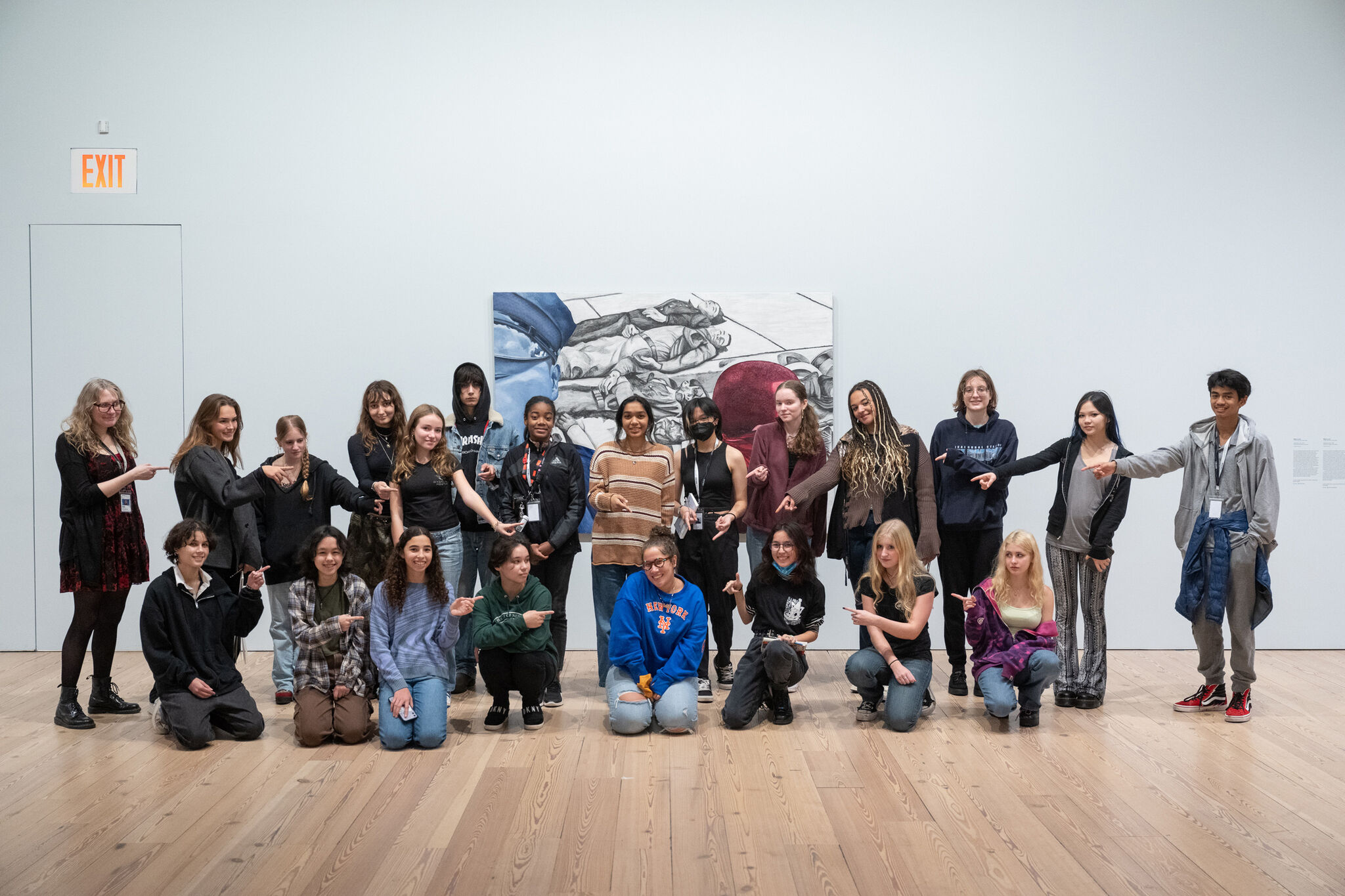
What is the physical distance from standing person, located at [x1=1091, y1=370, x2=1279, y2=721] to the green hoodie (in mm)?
2561

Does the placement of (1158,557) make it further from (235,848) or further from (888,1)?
(235,848)

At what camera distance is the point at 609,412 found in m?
6.32

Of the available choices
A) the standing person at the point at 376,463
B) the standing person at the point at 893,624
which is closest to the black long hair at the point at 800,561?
the standing person at the point at 893,624

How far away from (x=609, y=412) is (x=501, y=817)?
10.4 ft

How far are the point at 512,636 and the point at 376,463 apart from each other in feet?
3.87

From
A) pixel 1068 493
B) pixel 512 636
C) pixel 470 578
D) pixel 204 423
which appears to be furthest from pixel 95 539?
pixel 1068 493

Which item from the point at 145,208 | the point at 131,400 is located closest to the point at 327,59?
the point at 145,208

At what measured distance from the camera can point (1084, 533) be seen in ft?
16.1

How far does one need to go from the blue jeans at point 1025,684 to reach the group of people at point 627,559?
0.4 inches

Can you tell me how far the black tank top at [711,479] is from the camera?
17.2ft

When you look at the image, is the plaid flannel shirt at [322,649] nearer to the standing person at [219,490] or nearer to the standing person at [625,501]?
the standing person at [219,490]

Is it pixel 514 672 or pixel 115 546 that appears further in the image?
pixel 115 546

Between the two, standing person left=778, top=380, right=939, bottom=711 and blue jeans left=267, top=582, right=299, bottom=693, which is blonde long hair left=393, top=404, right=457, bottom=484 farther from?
standing person left=778, top=380, right=939, bottom=711

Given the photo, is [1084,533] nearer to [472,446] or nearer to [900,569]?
[900,569]
